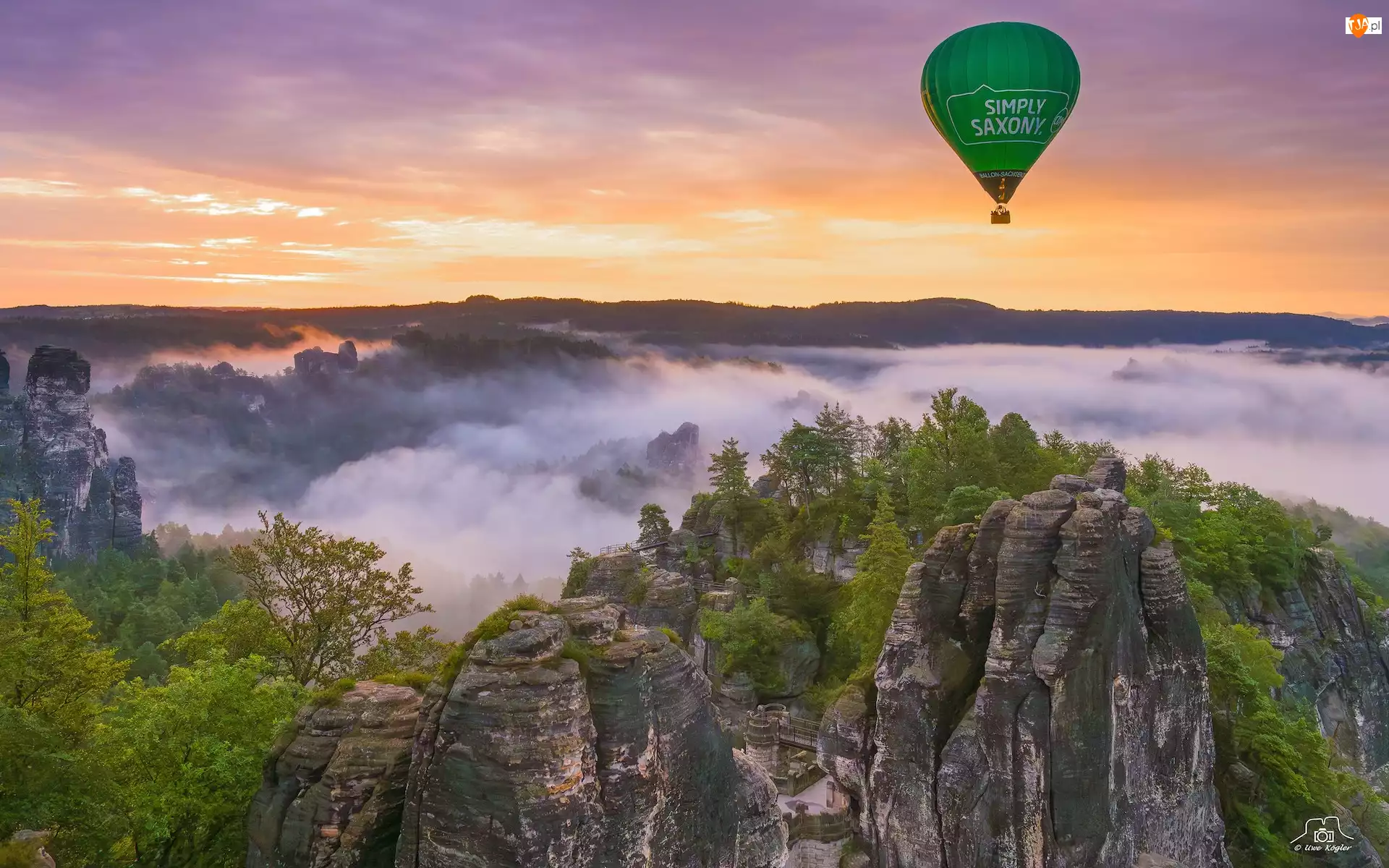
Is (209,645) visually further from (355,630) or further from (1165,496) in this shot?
(1165,496)

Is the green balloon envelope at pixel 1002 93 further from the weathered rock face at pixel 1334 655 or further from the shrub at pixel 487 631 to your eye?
the shrub at pixel 487 631

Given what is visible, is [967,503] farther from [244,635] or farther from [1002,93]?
[244,635]

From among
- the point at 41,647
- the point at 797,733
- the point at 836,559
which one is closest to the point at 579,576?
the point at 836,559

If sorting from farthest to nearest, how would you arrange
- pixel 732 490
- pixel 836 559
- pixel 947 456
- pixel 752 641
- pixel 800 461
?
pixel 732 490, pixel 800 461, pixel 836 559, pixel 947 456, pixel 752 641

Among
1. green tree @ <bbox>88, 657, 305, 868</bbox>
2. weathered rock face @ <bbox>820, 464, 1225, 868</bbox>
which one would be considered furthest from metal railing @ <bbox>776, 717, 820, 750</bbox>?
green tree @ <bbox>88, 657, 305, 868</bbox>

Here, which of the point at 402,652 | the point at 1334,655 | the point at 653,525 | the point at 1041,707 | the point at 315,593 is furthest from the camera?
the point at 653,525

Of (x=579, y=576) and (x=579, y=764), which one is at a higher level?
(x=579, y=764)

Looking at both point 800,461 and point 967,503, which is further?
point 800,461
